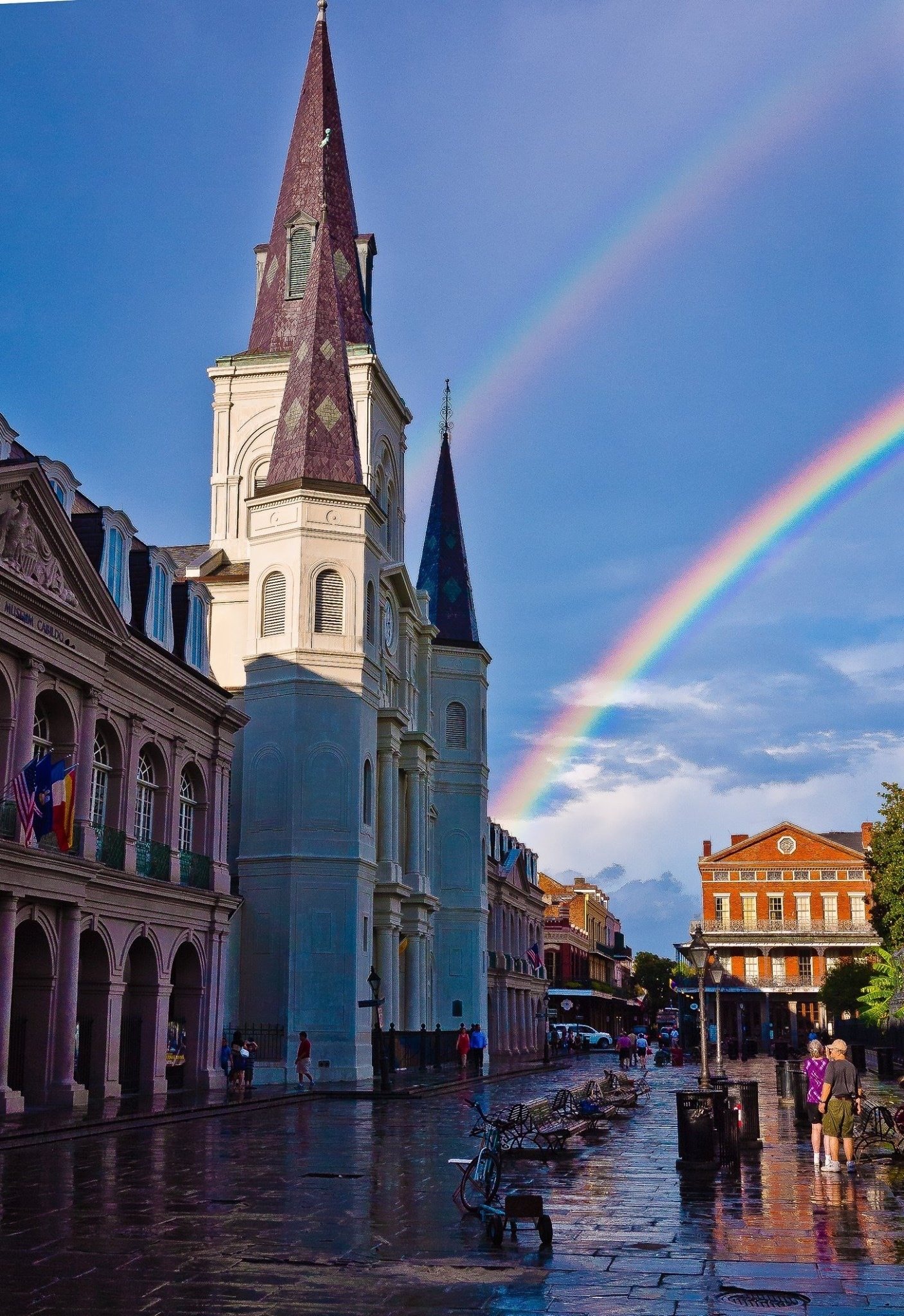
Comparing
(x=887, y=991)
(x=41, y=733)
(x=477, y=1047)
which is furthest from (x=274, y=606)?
(x=887, y=991)

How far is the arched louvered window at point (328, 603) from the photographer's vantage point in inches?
1845

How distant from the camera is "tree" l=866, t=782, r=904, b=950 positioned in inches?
2057

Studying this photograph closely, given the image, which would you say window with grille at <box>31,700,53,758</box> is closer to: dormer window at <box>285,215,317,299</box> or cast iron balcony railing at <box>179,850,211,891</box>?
cast iron balcony railing at <box>179,850,211,891</box>

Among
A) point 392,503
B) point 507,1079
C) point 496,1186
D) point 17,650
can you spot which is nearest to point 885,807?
point 507,1079

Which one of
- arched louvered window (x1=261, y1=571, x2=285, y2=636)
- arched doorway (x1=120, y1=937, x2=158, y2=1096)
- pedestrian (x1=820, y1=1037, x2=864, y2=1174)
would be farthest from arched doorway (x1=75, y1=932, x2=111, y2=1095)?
pedestrian (x1=820, y1=1037, x2=864, y2=1174)

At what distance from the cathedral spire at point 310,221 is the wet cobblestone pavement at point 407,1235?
134ft

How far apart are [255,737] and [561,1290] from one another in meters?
36.6

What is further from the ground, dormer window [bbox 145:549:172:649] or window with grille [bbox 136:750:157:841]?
dormer window [bbox 145:549:172:649]

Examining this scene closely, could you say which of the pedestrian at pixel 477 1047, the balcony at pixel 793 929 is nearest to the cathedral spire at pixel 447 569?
the pedestrian at pixel 477 1047

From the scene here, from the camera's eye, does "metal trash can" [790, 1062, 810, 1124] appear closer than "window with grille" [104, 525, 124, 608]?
Yes

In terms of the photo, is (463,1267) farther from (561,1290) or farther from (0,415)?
(0,415)

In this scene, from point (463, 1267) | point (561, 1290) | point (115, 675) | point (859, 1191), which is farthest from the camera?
point (115, 675)

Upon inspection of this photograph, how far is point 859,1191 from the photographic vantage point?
16.3 m

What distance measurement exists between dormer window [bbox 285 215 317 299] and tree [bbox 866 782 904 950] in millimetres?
28851
